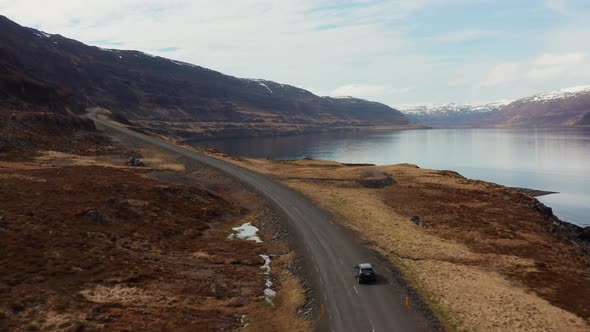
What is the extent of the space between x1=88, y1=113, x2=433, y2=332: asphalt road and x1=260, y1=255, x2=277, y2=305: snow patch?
347cm

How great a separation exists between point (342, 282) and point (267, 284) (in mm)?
6460

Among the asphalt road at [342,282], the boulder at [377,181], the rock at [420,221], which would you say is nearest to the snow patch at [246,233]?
the asphalt road at [342,282]

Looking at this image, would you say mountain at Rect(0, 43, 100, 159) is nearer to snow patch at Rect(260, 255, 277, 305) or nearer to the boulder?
snow patch at Rect(260, 255, 277, 305)

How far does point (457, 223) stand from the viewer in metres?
55.4

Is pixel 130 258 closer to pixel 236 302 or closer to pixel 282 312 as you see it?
pixel 236 302

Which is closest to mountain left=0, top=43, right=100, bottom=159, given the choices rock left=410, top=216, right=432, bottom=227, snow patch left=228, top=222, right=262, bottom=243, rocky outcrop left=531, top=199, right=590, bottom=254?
snow patch left=228, top=222, right=262, bottom=243

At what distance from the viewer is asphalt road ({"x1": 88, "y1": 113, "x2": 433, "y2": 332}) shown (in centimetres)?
2738

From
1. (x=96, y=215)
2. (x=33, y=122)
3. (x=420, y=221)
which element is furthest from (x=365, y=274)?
(x=33, y=122)

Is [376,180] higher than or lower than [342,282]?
higher

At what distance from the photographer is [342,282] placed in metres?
33.8

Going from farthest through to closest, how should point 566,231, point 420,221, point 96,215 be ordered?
point 566,231, point 420,221, point 96,215

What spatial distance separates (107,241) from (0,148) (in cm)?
4716

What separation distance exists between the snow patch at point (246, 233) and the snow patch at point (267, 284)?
6.11 metres

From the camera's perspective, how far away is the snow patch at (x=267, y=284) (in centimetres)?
3177
